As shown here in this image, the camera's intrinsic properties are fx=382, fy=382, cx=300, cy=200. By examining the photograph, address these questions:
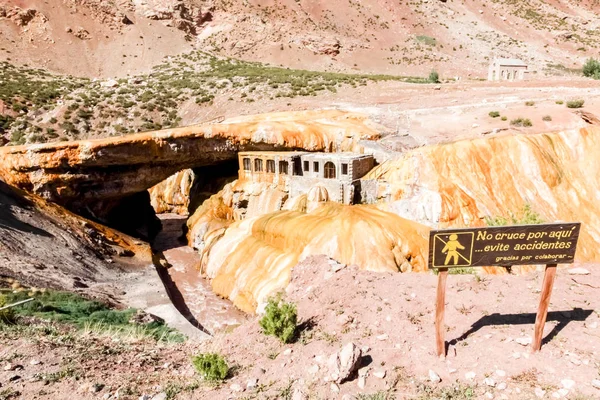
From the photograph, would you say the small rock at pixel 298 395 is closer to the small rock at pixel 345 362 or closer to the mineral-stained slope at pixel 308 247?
the small rock at pixel 345 362

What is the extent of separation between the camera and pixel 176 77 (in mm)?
53344

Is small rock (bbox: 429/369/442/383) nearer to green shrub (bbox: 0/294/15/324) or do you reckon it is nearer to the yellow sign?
the yellow sign

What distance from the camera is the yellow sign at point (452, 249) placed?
25.8 feet

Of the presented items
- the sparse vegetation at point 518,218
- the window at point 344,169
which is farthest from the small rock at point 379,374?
the window at point 344,169

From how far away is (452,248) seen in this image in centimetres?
795

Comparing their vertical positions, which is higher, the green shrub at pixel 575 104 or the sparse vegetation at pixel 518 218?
the green shrub at pixel 575 104

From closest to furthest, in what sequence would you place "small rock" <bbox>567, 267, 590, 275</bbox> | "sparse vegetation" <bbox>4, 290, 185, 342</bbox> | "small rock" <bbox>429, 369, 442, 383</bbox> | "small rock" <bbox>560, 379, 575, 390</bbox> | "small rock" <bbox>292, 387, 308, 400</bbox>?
1. "small rock" <bbox>560, 379, 575, 390</bbox>
2. "small rock" <bbox>292, 387, 308, 400</bbox>
3. "small rock" <bbox>429, 369, 442, 383</bbox>
4. "sparse vegetation" <bbox>4, 290, 185, 342</bbox>
5. "small rock" <bbox>567, 267, 590, 275</bbox>

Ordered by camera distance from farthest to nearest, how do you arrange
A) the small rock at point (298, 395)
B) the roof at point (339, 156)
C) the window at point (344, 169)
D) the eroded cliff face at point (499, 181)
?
the roof at point (339, 156) < the window at point (344, 169) < the eroded cliff face at point (499, 181) < the small rock at point (298, 395)

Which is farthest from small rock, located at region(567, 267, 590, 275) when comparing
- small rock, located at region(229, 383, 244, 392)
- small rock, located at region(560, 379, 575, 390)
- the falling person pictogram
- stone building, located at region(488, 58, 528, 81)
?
stone building, located at region(488, 58, 528, 81)

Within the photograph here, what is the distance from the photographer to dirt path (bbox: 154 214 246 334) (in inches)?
770

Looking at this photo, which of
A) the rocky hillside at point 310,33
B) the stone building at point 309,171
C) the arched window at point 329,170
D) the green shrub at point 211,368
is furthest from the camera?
the rocky hillside at point 310,33

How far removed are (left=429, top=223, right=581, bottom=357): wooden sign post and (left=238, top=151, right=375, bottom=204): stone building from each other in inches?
618

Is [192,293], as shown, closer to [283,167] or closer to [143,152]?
[143,152]

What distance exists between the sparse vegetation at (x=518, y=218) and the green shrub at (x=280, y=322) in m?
13.4
